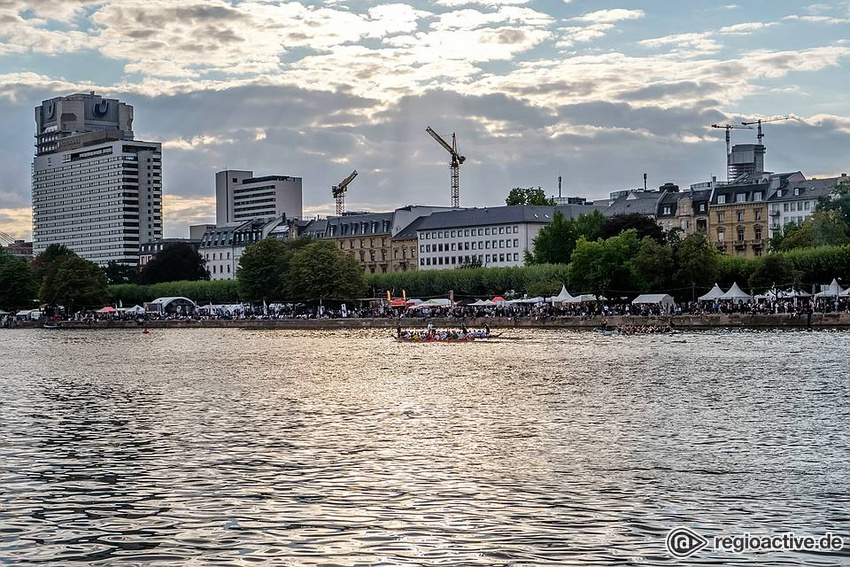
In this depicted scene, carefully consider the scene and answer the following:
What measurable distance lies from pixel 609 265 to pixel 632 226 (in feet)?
84.5

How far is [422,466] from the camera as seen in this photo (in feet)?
93.0

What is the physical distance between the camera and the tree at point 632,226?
14750 centimetres

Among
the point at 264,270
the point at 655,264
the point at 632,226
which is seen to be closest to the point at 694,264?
the point at 655,264

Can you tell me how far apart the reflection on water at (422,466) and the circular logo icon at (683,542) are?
266 millimetres

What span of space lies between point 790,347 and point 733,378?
22.4 metres

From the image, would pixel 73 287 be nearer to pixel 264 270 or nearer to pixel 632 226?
pixel 264 270

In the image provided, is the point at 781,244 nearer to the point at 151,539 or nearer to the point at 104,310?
the point at 104,310

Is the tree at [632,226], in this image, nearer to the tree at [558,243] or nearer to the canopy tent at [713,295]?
the tree at [558,243]

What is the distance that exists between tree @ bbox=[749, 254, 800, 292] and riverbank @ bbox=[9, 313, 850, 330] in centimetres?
972

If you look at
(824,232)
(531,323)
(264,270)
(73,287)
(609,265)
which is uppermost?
(824,232)

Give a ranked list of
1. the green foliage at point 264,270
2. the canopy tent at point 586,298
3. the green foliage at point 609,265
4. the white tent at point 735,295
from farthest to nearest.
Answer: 1. the green foliage at point 264,270
2. the canopy tent at point 586,298
3. the green foliage at point 609,265
4. the white tent at point 735,295

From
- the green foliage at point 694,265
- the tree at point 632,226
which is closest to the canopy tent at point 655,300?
the green foliage at point 694,265

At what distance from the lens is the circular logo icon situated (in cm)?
1937

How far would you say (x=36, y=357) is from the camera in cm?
8406
